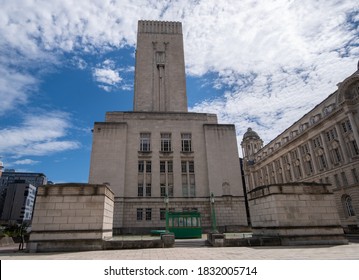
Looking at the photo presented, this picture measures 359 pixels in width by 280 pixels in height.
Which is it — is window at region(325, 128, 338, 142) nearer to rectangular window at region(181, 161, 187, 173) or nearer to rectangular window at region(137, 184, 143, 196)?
rectangular window at region(181, 161, 187, 173)

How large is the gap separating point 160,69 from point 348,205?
43.4 metres

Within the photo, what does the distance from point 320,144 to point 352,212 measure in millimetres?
14738

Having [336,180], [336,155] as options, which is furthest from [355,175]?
[336,155]

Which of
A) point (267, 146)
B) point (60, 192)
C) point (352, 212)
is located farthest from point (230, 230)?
point (267, 146)

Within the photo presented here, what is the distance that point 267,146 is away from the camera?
2913 inches

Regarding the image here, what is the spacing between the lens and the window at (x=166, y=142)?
33.8 m

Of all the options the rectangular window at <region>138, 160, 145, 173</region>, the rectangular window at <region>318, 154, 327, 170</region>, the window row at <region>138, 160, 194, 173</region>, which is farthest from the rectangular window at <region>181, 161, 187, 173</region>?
the rectangular window at <region>318, 154, 327, 170</region>

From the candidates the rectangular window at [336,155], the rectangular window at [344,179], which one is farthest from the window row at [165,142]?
the rectangular window at [336,155]

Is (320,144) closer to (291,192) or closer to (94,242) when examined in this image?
(291,192)

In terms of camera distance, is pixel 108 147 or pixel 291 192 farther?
pixel 108 147

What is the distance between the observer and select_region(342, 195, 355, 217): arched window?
4180cm

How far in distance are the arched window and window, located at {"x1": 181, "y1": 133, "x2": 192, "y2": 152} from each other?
3242cm

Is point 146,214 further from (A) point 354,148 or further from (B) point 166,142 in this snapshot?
(A) point 354,148

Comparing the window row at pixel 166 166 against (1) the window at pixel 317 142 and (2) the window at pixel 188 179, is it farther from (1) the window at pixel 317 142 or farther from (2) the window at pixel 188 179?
(1) the window at pixel 317 142
